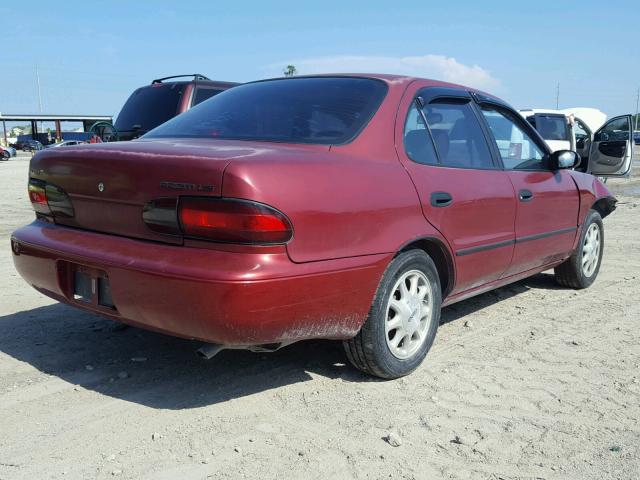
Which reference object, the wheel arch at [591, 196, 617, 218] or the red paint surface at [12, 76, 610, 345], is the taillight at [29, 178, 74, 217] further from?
the wheel arch at [591, 196, 617, 218]

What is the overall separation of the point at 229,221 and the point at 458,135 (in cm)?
196

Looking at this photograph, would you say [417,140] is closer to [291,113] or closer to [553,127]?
[291,113]

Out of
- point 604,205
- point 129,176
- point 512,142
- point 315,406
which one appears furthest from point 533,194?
point 129,176

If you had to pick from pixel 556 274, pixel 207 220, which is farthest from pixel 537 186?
pixel 207 220

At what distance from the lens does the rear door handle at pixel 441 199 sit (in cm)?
345

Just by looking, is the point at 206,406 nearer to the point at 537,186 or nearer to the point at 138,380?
the point at 138,380

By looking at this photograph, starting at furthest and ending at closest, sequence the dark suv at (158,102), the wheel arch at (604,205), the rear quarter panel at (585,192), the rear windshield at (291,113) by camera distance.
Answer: the dark suv at (158,102)
the wheel arch at (604,205)
the rear quarter panel at (585,192)
the rear windshield at (291,113)

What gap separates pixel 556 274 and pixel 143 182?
4.04 m

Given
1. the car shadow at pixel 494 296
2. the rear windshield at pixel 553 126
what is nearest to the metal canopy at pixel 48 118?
the rear windshield at pixel 553 126

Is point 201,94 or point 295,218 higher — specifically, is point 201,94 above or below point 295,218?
above

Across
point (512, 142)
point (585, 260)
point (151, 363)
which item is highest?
point (512, 142)

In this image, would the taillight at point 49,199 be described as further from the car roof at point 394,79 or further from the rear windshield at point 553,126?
the rear windshield at point 553,126

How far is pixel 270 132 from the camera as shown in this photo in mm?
3355

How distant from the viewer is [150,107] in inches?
339
